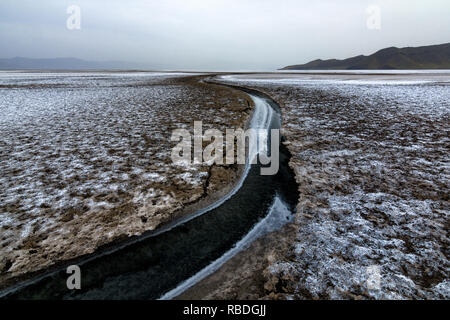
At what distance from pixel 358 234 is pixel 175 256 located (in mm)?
3699

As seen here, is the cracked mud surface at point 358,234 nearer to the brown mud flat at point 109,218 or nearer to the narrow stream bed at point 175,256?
the narrow stream bed at point 175,256

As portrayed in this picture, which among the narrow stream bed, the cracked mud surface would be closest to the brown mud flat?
the narrow stream bed

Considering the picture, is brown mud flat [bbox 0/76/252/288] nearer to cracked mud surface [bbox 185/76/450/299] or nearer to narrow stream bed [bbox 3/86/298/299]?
narrow stream bed [bbox 3/86/298/299]

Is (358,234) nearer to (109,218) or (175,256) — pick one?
(175,256)

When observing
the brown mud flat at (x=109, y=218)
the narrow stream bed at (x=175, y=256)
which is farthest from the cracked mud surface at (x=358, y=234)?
the brown mud flat at (x=109, y=218)

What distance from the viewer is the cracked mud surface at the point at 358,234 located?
11.2 ft

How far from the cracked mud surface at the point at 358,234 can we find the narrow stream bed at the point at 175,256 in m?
0.33

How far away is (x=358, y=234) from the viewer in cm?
445
